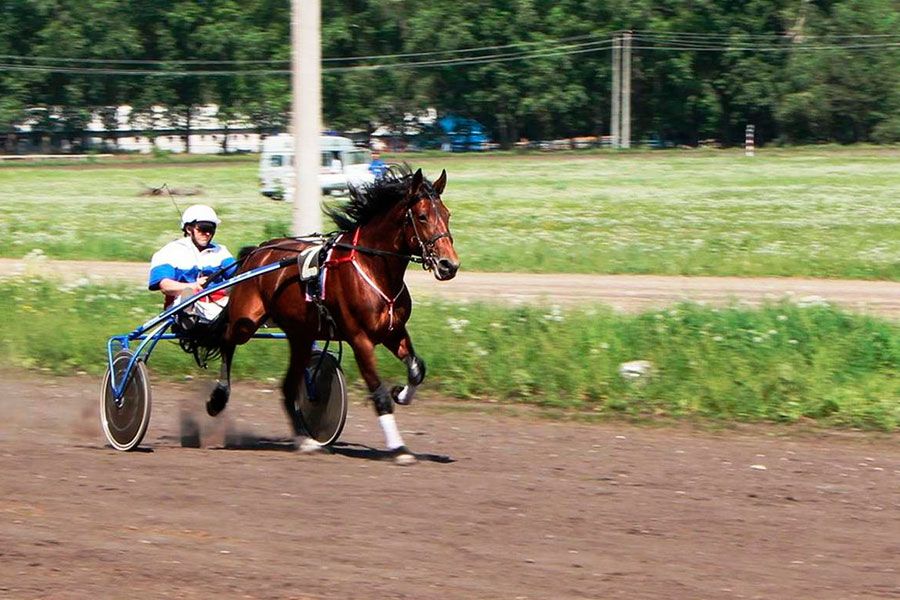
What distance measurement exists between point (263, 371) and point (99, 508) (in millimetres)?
5658

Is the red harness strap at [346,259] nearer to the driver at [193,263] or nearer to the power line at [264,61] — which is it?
the driver at [193,263]

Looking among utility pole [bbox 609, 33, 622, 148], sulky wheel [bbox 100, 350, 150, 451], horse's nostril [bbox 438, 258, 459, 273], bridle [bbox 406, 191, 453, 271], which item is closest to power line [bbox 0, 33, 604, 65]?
utility pole [bbox 609, 33, 622, 148]

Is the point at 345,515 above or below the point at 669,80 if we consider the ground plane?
below

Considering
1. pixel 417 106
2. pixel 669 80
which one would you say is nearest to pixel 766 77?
pixel 669 80

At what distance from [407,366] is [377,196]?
116cm

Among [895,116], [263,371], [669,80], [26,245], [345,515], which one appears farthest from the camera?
[669,80]

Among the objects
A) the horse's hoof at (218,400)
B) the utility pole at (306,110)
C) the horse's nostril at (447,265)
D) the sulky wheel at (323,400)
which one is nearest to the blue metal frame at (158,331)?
the sulky wheel at (323,400)

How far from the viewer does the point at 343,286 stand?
29.8ft

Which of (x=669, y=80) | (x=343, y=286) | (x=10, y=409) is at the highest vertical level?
(x=669, y=80)

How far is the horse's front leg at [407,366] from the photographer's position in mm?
8977

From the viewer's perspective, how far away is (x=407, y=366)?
9047 millimetres

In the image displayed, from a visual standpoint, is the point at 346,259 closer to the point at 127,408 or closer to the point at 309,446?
the point at 309,446

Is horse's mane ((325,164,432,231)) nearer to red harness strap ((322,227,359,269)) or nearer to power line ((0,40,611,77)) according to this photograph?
red harness strap ((322,227,359,269))

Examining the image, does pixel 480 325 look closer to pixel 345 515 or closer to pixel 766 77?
pixel 345 515
